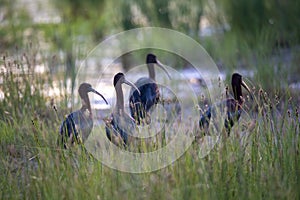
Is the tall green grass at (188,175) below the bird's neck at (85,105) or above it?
below

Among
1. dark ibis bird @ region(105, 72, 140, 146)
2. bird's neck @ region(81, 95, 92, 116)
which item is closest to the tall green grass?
dark ibis bird @ region(105, 72, 140, 146)

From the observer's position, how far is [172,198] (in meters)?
3.17

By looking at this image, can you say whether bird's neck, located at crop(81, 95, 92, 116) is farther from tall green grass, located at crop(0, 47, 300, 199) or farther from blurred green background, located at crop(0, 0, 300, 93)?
blurred green background, located at crop(0, 0, 300, 93)

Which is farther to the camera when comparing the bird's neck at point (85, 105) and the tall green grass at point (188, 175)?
the bird's neck at point (85, 105)

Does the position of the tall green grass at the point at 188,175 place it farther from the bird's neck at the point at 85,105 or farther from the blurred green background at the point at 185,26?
the blurred green background at the point at 185,26

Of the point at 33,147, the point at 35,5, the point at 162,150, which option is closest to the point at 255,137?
the point at 162,150

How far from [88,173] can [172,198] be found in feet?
1.96

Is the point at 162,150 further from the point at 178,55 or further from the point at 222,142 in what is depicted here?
the point at 178,55

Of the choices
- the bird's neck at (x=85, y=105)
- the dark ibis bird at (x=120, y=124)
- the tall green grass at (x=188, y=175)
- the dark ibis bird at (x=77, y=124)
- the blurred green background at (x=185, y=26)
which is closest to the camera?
the tall green grass at (x=188, y=175)

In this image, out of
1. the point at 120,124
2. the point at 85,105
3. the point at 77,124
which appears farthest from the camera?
the point at 85,105

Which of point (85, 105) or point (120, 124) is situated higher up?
point (85, 105)

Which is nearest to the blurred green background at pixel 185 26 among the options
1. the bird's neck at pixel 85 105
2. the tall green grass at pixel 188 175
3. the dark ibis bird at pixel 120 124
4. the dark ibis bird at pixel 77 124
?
the bird's neck at pixel 85 105

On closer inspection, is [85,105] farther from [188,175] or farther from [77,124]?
[188,175]

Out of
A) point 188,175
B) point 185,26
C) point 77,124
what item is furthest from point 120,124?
point 185,26
